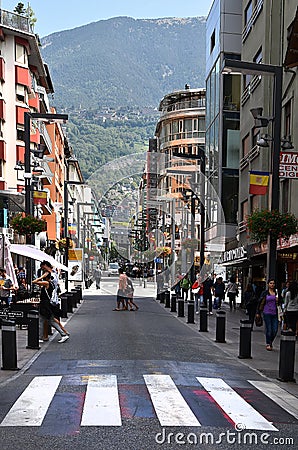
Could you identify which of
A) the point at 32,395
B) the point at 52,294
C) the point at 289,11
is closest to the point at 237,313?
the point at 289,11

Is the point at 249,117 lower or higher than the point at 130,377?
higher

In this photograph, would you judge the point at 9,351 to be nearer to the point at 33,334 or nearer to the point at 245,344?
the point at 33,334

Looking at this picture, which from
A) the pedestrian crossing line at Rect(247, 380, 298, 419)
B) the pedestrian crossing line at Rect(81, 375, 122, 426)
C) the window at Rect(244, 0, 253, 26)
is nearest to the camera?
the pedestrian crossing line at Rect(81, 375, 122, 426)

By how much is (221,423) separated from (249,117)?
90.2 ft

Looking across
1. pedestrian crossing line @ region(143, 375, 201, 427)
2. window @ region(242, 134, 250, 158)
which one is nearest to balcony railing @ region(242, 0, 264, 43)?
window @ region(242, 134, 250, 158)

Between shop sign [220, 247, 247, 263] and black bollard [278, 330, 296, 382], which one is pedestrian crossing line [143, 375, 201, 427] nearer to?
black bollard [278, 330, 296, 382]

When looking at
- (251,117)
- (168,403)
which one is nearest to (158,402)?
(168,403)

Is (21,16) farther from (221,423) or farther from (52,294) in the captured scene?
(221,423)

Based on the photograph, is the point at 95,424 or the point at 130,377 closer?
the point at 95,424

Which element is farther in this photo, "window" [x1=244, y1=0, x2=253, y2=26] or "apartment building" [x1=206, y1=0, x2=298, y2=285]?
"window" [x1=244, y1=0, x2=253, y2=26]

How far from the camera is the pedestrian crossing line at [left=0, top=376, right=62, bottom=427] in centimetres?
754

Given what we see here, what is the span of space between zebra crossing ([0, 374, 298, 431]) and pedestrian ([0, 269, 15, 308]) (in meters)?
8.78

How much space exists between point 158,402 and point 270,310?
22.9ft

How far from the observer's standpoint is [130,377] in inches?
406
